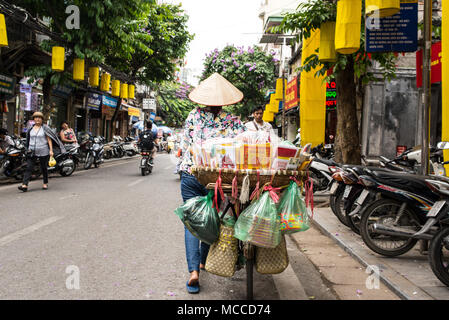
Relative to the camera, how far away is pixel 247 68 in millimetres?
Result: 33750

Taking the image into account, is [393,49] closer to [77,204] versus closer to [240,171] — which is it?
[240,171]

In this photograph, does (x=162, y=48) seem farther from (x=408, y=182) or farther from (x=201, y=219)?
(x=201, y=219)

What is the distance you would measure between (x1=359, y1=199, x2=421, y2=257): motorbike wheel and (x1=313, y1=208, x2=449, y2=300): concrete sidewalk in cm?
12

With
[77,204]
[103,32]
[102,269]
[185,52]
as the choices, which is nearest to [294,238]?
[102,269]

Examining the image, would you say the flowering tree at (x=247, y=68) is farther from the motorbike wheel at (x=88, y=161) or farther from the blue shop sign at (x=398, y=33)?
the blue shop sign at (x=398, y=33)

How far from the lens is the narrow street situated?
147 inches

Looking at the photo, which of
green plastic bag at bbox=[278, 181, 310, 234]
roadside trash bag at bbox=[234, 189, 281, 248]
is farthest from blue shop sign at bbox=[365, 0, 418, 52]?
roadside trash bag at bbox=[234, 189, 281, 248]

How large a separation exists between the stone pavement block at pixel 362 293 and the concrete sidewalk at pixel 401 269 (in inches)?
3.0

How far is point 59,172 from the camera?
13070mm

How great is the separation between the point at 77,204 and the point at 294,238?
4.18m

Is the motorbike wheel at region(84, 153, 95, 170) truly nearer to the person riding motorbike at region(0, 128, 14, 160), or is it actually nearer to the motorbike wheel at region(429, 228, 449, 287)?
the person riding motorbike at region(0, 128, 14, 160)

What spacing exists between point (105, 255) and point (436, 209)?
3.62 metres

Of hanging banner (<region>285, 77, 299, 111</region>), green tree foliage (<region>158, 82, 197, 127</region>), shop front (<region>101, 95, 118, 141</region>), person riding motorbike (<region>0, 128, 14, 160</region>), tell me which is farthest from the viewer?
green tree foliage (<region>158, 82, 197, 127</region>)

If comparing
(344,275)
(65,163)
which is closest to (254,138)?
(344,275)
